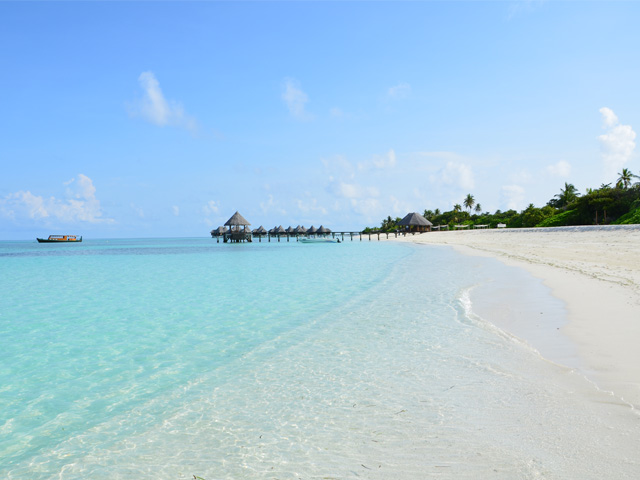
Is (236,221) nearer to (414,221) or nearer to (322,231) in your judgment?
(322,231)

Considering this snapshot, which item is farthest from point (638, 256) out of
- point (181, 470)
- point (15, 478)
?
point (15, 478)

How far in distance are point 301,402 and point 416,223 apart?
2703 inches

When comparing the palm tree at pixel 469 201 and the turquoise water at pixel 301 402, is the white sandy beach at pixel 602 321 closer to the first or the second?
the turquoise water at pixel 301 402

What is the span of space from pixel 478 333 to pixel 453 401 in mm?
3144

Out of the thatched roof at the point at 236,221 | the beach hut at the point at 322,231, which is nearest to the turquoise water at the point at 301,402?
the thatched roof at the point at 236,221

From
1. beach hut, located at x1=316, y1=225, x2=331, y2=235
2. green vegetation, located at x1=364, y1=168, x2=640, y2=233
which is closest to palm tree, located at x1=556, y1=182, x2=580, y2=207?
green vegetation, located at x1=364, y1=168, x2=640, y2=233

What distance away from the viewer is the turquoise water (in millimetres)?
3236

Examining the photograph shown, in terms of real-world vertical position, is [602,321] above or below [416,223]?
below

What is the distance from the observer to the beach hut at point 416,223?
7112 cm

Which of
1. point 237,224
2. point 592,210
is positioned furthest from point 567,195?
point 237,224

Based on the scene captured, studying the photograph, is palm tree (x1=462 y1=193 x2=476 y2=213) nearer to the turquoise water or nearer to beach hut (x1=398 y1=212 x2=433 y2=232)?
beach hut (x1=398 y1=212 x2=433 y2=232)

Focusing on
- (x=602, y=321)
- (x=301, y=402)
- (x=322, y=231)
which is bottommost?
(x=301, y=402)

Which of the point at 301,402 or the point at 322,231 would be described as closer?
the point at 301,402

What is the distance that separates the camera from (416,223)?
70688 mm
